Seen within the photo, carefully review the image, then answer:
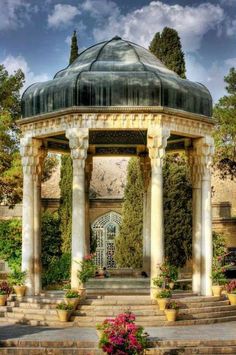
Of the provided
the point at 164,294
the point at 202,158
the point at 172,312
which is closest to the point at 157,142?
the point at 202,158

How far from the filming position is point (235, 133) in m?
29.4

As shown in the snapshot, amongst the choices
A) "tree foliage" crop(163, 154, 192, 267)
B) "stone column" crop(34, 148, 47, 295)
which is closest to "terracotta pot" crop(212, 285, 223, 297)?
"stone column" crop(34, 148, 47, 295)

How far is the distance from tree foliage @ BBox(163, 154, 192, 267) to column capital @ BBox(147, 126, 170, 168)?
1214 centimetres

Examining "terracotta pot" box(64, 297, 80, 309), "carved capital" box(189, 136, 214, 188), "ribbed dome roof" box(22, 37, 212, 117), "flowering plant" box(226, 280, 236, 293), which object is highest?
"ribbed dome roof" box(22, 37, 212, 117)

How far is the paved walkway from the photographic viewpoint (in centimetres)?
1306

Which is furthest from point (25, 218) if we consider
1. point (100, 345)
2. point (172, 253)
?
point (172, 253)

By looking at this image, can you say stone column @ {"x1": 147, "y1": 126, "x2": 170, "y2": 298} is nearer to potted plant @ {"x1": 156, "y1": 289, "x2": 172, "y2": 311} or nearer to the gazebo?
the gazebo

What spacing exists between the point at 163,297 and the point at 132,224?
1375 centimetres

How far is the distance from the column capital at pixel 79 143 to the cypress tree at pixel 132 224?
Answer: 12.5m

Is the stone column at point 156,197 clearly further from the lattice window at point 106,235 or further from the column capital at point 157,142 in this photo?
the lattice window at point 106,235

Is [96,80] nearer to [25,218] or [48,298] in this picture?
[25,218]

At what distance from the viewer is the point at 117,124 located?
1647 cm

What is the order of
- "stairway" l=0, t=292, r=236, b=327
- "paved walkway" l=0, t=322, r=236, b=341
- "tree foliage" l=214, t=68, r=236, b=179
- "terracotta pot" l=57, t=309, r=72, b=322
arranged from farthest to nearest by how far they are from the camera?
"tree foliage" l=214, t=68, r=236, b=179 < "stairway" l=0, t=292, r=236, b=327 < "terracotta pot" l=57, t=309, r=72, b=322 < "paved walkway" l=0, t=322, r=236, b=341

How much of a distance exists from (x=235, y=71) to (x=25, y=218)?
631 inches
